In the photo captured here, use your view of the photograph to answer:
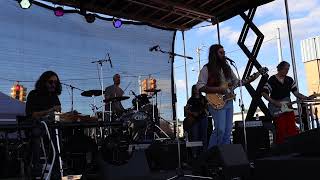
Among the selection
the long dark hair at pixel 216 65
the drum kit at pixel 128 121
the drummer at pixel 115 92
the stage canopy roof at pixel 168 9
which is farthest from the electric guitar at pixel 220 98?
the drummer at pixel 115 92

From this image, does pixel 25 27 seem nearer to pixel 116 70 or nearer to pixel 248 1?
pixel 116 70

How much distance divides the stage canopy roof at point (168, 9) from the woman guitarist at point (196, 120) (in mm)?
1729

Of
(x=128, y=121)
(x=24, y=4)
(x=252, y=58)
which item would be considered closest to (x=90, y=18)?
(x=24, y=4)

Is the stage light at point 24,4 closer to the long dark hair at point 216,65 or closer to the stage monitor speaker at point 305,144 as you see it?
the long dark hair at point 216,65

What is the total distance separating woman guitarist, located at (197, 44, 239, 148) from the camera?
15.9ft

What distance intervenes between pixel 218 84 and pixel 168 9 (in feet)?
10.8

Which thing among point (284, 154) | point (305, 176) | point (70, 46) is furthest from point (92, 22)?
→ point (305, 176)

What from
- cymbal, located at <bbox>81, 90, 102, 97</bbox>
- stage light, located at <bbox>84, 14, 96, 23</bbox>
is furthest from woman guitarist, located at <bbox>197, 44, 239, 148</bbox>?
stage light, located at <bbox>84, 14, 96, 23</bbox>

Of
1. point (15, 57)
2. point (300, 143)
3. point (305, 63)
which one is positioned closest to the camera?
point (300, 143)

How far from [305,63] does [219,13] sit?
17765mm

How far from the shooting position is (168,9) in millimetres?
7887

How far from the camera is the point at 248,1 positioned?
7.87m

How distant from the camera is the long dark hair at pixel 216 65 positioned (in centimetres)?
501

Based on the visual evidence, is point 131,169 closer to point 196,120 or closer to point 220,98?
point 220,98
